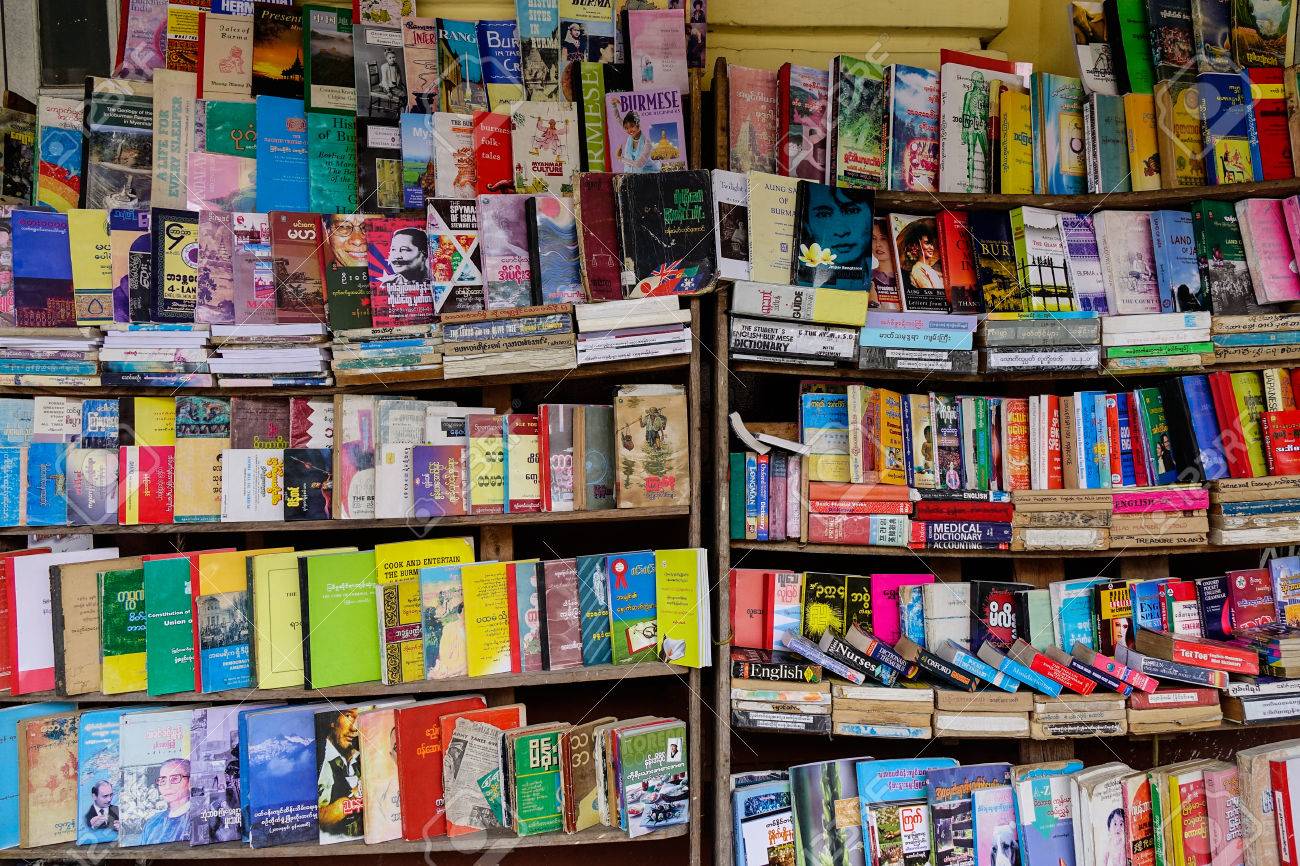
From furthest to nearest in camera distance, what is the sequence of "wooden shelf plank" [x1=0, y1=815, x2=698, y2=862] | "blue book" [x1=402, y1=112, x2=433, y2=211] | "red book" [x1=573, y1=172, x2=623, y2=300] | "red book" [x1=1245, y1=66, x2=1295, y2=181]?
"red book" [x1=1245, y1=66, x2=1295, y2=181] → "blue book" [x1=402, y1=112, x2=433, y2=211] → "red book" [x1=573, y1=172, x2=623, y2=300] → "wooden shelf plank" [x1=0, y1=815, x2=698, y2=862]

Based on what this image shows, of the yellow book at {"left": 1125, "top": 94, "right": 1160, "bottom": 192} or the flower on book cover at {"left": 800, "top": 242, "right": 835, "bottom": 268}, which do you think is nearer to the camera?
the flower on book cover at {"left": 800, "top": 242, "right": 835, "bottom": 268}

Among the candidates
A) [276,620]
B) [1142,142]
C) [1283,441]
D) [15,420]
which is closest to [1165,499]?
[1283,441]

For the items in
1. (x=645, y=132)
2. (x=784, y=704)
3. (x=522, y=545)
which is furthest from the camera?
(x=522, y=545)

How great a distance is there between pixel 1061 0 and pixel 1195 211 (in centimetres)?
103

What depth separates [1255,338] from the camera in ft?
8.84

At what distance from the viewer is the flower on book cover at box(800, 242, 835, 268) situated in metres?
2.60

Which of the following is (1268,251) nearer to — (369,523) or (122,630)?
(369,523)

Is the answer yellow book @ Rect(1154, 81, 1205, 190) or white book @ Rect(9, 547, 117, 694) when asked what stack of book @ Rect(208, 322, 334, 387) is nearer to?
white book @ Rect(9, 547, 117, 694)

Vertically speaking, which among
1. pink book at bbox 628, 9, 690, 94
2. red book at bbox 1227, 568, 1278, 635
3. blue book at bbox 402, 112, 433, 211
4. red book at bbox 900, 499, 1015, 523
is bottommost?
red book at bbox 1227, 568, 1278, 635

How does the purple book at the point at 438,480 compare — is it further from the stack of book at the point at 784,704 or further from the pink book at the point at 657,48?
the pink book at the point at 657,48

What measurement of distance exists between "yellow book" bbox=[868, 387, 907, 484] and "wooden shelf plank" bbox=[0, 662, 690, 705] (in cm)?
88

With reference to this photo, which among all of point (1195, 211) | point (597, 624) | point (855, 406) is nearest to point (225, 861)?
point (597, 624)

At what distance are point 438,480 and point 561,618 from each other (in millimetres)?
565

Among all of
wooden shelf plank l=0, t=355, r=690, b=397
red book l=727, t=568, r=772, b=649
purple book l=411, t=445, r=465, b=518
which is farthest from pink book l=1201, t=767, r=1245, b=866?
purple book l=411, t=445, r=465, b=518
